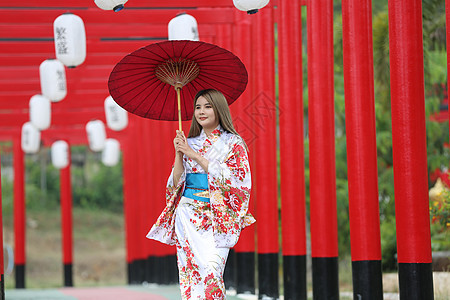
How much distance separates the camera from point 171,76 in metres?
4.42

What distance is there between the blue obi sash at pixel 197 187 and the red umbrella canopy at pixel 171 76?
542 millimetres

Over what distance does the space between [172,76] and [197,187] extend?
674mm

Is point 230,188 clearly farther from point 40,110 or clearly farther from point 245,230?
point 40,110

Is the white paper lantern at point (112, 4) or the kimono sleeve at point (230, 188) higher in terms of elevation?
the white paper lantern at point (112, 4)

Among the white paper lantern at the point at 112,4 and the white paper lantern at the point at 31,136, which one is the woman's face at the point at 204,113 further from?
the white paper lantern at the point at 31,136

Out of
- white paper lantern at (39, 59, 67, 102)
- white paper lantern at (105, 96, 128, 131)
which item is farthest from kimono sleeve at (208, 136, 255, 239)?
white paper lantern at (105, 96, 128, 131)

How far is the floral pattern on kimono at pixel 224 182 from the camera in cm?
417

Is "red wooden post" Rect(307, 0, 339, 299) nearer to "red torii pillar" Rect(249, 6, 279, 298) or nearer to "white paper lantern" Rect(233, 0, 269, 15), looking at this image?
"white paper lantern" Rect(233, 0, 269, 15)

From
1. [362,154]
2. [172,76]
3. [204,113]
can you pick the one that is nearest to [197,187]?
[204,113]

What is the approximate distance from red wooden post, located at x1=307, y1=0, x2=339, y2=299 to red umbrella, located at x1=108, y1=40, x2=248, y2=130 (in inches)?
77.5

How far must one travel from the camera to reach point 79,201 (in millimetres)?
31422

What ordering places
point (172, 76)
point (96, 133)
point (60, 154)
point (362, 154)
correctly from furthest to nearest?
point (60, 154) → point (96, 133) → point (362, 154) → point (172, 76)

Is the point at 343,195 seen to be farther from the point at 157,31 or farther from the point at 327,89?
the point at 327,89

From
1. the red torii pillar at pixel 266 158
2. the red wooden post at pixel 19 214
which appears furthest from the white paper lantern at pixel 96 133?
the red torii pillar at pixel 266 158
